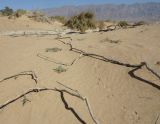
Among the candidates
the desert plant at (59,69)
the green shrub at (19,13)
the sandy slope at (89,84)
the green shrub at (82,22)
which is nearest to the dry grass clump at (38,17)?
the green shrub at (19,13)

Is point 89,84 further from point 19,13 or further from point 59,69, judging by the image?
point 19,13

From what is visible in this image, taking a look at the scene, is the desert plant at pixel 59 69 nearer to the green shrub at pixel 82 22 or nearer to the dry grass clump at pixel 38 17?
the green shrub at pixel 82 22

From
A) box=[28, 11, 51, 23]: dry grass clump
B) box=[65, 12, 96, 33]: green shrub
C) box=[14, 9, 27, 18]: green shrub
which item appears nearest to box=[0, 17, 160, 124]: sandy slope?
box=[65, 12, 96, 33]: green shrub

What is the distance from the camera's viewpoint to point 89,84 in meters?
7.45

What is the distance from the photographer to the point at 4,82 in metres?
8.16

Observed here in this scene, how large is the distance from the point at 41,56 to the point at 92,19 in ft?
27.4

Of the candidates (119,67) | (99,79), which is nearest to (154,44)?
(119,67)

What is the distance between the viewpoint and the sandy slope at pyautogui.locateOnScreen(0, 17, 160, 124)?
644cm

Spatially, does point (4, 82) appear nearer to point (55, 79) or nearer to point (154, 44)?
point (55, 79)

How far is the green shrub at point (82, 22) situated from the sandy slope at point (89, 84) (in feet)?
19.3

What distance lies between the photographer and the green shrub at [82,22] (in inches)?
645

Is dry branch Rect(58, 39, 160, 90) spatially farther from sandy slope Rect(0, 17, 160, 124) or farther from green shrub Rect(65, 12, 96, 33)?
green shrub Rect(65, 12, 96, 33)

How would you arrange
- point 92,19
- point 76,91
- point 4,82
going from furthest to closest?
point 92,19 → point 4,82 → point 76,91

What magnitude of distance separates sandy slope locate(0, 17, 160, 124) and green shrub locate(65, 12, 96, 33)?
19.3 feet
